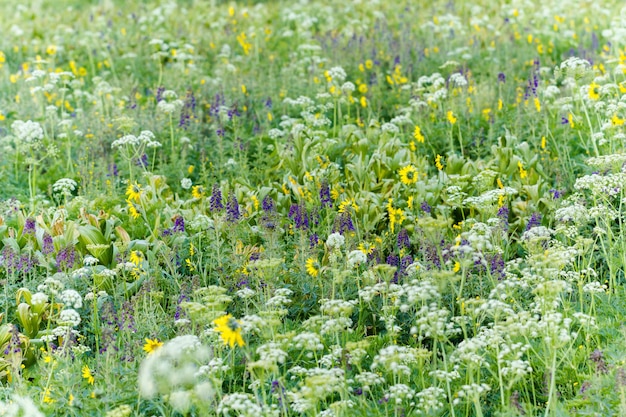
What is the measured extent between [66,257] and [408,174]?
2.57 meters

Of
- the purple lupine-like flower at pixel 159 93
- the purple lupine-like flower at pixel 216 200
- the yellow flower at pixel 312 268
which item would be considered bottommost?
the yellow flower at pixel 312 268

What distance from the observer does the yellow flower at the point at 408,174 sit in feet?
21.2

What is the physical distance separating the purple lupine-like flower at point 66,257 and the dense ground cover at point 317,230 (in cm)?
9

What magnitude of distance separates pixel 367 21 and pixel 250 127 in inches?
185

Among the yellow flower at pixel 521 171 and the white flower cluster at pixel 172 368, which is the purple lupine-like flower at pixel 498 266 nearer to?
the yellow flower at pixel 521 171

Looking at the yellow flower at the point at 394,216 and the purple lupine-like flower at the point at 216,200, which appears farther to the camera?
the yellow flower at the point at 394,216

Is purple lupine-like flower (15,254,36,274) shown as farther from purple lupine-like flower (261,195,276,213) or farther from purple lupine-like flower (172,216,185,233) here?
purple lupine-like flower (261,195,276,213)

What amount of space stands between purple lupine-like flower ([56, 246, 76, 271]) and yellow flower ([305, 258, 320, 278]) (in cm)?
151

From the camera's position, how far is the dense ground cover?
13.9 ft

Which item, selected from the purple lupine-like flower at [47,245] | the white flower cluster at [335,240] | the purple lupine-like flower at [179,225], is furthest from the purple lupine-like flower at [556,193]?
the purple lupine-like flower at [47,245]

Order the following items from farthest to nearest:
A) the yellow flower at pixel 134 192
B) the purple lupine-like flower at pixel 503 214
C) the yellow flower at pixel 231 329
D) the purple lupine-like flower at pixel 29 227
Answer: the yellow flower at pixel 134 192, the purple lupine-like flower at pixel 29 227, the purple lupine-like flower at pixel 503 214, the yellow flower at pixel 231 329

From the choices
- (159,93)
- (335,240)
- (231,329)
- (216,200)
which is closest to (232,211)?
(216,200)

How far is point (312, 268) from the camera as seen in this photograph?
547cm

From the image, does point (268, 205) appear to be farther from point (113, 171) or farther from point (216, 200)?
point (113, 171)
